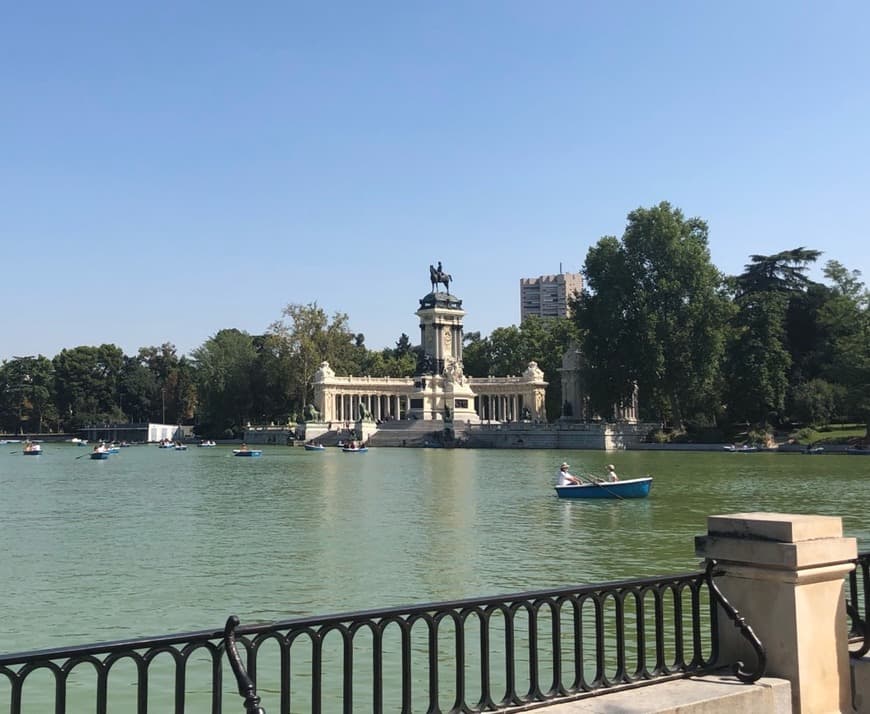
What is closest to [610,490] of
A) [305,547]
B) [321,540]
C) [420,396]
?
[321,540]

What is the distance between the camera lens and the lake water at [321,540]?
46.2 feet

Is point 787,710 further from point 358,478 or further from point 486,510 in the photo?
point 358,478

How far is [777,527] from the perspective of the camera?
20.2 feet

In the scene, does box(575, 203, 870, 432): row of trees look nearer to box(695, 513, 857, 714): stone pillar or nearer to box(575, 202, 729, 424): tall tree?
box(575, 202, 729, 424): tall tree

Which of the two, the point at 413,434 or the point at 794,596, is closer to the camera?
the point at 794,596

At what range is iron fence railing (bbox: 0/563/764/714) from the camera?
489 centimetres

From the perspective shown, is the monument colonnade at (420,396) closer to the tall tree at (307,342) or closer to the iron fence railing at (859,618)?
the tall tree at (307,342)

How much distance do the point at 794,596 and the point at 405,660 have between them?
2.54m

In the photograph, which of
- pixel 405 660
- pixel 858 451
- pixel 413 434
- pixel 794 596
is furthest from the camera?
pixel 413 434

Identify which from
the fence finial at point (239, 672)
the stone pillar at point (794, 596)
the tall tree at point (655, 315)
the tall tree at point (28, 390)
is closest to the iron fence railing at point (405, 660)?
the fence finial at point (239, 672)

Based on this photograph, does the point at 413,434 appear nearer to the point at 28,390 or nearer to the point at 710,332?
the point at 710,332

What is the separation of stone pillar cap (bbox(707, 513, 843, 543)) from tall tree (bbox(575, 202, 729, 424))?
6347 centimetres

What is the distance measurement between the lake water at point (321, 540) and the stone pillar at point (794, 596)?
7960mm

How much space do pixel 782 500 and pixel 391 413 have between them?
8504cm
